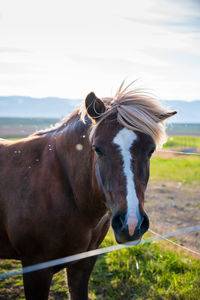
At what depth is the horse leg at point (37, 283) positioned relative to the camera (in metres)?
2.49

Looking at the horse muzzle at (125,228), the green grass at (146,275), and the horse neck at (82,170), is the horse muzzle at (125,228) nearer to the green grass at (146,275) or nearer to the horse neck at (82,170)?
the horse neck at (82,170)

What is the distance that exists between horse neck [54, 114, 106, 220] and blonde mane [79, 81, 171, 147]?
185mm

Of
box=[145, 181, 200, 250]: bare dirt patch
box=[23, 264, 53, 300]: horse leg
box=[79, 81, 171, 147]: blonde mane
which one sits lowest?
box=[145, 181, 200, 250]: bare dirt patch

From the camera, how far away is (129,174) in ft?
6.58

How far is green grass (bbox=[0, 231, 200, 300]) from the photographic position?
3.54 meters

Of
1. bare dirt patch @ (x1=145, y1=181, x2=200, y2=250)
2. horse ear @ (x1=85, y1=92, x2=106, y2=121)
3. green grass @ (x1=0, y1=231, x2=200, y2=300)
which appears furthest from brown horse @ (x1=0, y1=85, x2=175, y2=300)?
bare dirt patch @ (x1=145, y1=181, x2=200, y2=250)

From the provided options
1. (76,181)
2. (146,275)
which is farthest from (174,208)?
(76,181)

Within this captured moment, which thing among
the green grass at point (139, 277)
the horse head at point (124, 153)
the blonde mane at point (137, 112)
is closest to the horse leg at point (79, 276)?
the green grass at point (139, 277)

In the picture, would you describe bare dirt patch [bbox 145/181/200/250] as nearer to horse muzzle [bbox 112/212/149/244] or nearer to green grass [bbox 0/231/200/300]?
green grass [bbox 0/231/200/300]

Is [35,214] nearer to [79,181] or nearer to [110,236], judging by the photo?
[79,181]

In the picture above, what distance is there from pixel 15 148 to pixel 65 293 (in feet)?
7.16

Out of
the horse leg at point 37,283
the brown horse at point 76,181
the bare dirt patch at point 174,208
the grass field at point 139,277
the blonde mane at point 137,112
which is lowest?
the bare dirt patch at point 174,208

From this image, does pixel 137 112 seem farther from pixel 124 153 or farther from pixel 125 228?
pixel 125 228

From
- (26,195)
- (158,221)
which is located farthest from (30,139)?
(158,221)
